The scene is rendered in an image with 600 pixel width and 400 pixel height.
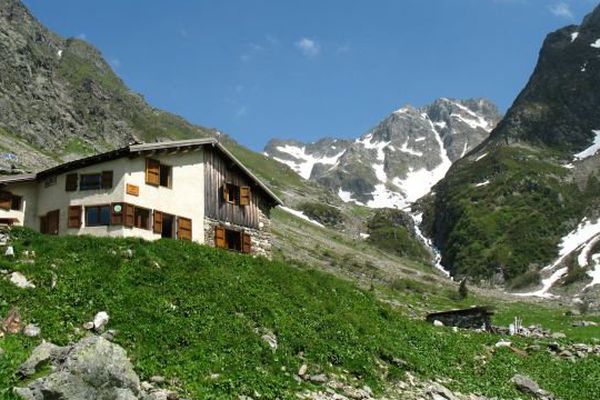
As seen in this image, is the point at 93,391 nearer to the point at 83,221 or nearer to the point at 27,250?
the point at 27,250

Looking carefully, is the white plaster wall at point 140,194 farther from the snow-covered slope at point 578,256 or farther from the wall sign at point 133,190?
the snow-covered slope at point 578,256

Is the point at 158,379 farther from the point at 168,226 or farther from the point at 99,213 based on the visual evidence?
the point at 168,226

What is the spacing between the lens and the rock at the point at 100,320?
26.7 m

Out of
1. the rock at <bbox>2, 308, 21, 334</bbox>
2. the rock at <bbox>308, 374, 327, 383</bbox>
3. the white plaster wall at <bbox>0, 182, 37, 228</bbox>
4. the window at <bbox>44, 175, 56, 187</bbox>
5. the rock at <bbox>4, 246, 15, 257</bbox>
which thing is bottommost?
the rock at <bbox>308, 374, 327, 383</bbox>

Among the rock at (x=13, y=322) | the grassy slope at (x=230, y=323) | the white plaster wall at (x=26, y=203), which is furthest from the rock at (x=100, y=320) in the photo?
the white plaster wall at (x=26, y=203)

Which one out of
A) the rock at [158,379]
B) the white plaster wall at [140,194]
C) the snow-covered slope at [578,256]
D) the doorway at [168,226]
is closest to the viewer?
the rock at [158,379]

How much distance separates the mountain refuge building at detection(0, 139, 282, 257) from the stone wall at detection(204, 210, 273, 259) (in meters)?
0.07

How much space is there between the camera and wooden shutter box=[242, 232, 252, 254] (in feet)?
161

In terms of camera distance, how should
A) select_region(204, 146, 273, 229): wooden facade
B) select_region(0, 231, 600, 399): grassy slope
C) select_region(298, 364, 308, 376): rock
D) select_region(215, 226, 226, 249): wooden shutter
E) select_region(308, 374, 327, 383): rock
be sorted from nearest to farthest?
select_region(0, 231, 600, 399): grassy slope < select_region(308, 374, 327, 383): rock < select_region(298, 364, 308, 376): rock < select_region(215, 226, 226, 249): wooden shutter < select_region(204, 146, 273, 229): wooden facade

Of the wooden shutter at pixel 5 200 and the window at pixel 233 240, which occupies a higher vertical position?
the wooden shutter at pixel 5 200

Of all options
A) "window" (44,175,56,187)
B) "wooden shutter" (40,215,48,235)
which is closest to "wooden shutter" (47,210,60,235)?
"wooden shutter" (40,215,48,235)

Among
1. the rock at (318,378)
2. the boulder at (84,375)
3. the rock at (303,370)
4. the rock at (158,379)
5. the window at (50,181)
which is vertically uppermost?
the window at (50,181)

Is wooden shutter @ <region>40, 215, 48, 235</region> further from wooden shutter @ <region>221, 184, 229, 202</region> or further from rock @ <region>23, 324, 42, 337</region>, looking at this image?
rock @ <region>23, 324, 42, 337</region>

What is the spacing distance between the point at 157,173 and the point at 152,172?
36 centimetres
